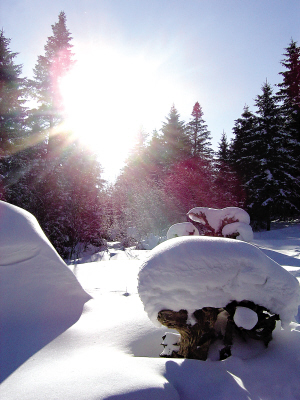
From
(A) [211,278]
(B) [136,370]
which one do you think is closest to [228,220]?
(A) [211,278]

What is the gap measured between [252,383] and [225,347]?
0.97 ft

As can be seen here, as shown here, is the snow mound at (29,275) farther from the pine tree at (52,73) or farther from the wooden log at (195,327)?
the pine tree at (52,73)

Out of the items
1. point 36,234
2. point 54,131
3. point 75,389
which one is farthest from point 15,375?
point 54,131

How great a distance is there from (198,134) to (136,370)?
22.1m

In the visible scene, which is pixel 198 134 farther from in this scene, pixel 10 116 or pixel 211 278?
pixel 211 278

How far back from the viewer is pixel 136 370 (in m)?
1.30

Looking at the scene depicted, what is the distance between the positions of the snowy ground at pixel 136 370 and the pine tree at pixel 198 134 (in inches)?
803

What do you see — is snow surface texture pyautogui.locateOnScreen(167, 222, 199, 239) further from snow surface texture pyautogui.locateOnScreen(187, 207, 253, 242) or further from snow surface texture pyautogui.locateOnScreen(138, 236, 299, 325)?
snow surface texture pyautogui.locateOnScreen(138, 236, 299, 325)

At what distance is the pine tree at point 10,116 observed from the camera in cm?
1220

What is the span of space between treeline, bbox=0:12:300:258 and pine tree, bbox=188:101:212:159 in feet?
11.5

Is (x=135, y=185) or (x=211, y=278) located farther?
(x=135, y=185)

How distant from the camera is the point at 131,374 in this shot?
4.06 feet

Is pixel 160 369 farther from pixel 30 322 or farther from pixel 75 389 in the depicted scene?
pixel 30 322

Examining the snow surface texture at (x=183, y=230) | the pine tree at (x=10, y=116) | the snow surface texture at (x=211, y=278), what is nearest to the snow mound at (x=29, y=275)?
the snow surface texture at (x=211, y=278)
